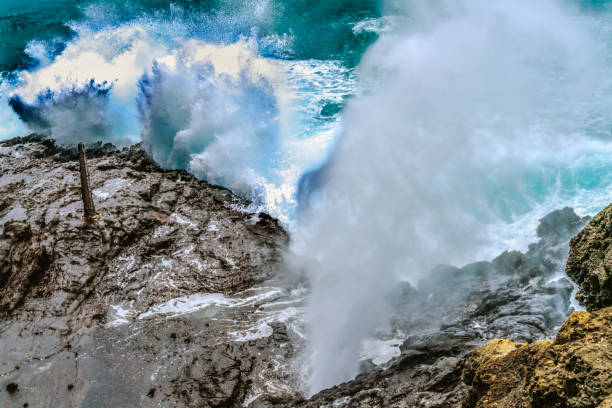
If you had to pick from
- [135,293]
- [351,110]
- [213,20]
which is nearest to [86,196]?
[135,293]

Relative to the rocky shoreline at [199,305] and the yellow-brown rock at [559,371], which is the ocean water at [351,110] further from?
the yellow-brown rock at [559,371]

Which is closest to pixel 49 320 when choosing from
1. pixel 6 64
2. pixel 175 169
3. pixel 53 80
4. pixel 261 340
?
pixel 261 340

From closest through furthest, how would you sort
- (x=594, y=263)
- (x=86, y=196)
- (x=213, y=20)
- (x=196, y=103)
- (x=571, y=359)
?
(x=571, y=359)
(x=594, y=263)
(x=86, y=196)
(x=196, y=103)
(x=213, y=20)

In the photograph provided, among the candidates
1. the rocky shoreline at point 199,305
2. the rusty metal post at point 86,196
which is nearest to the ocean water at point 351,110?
the rocky shoreline at point 199,305

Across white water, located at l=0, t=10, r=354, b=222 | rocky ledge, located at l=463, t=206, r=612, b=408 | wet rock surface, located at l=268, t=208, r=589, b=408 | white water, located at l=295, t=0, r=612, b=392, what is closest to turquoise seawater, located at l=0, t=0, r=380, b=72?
white water, located at l=0, t=10, r=354, b=222

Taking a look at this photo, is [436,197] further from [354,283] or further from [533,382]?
[533,382]

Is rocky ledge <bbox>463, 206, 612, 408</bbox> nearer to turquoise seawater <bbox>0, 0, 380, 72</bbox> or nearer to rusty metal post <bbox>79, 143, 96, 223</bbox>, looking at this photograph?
rusty metal post <bbox>79, 143, 96, 223</bbox>

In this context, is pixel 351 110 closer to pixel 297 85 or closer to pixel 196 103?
pixel 297 85
